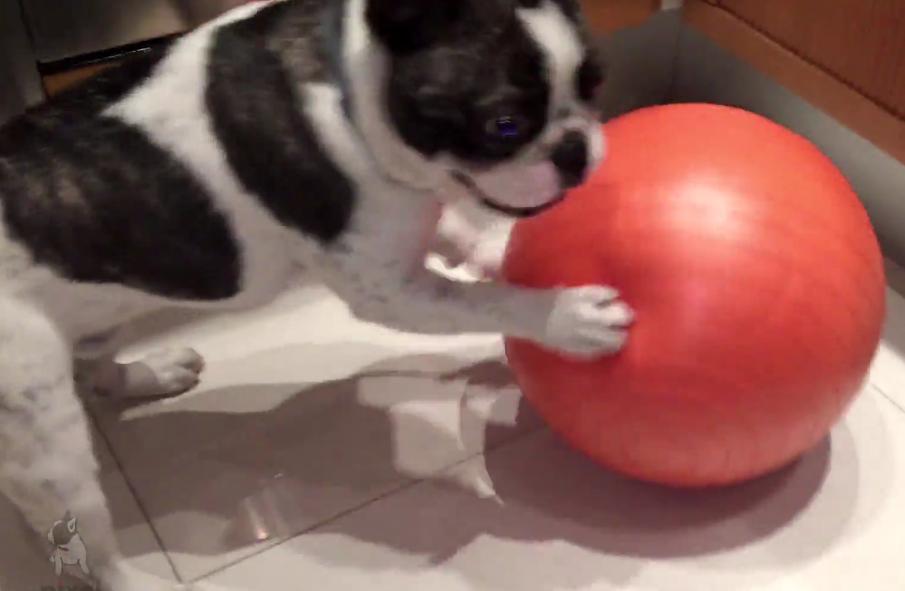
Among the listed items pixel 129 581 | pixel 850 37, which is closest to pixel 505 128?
pixel 129 581

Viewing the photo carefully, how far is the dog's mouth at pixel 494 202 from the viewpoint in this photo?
1.12m

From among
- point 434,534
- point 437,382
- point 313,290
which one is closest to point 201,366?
point 313,290

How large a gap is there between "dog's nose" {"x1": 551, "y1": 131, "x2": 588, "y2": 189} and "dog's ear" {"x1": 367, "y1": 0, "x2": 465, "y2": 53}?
0.17 m

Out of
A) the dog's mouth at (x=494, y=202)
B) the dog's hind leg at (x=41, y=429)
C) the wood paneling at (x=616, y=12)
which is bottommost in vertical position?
the dog's hind leg at (x=41, y=429)

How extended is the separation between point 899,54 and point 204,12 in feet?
3.50

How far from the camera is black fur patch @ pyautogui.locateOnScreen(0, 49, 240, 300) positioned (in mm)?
1200

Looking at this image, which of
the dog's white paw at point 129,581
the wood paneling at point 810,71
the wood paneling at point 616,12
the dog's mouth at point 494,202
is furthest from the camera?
the wood paneling at point 616,12

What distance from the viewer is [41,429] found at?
1.19 metres

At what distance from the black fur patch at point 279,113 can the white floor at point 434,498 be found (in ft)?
1.52

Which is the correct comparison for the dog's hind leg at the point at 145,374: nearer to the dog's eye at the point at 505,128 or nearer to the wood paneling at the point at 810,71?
the dog's eye at the point at 505,128

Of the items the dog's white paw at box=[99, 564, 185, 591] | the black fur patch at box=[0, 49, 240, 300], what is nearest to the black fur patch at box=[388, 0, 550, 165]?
the black fur patch at box=[0, 49, 240, 300]

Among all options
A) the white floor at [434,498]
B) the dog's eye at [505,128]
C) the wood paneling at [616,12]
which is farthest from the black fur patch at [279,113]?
the wood paneling at [616,12]

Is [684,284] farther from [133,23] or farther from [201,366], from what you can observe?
[133,23]

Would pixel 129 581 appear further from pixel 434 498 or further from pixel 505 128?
pixel 505 128
